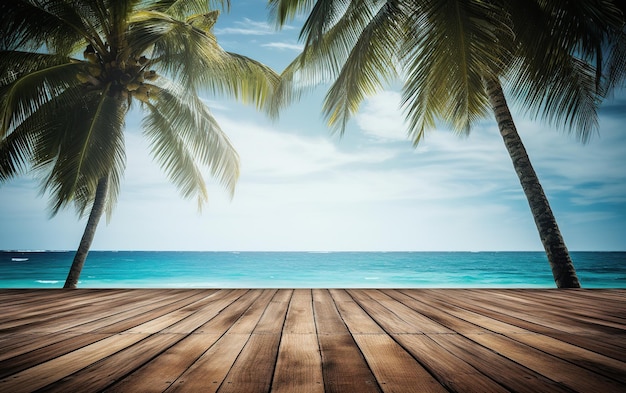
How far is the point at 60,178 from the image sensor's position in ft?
14.4

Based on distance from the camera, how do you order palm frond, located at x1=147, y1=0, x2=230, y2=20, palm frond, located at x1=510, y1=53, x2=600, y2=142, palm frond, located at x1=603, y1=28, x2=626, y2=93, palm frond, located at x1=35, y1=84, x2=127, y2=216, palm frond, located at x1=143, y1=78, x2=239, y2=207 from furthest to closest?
palm frond, located at x1=143, y1=78, x2=239, y2=207 → palm frond, located at x1=147, y1=0, x2=230, y2=20 → palm frond, located at x1=35, y1=84, x2=127, y2=216 → palm frond, located at x1=510, y1=53, x2=600, y2=142 → palm frond, located at x1=603, y1=28, x2=626, y2=93

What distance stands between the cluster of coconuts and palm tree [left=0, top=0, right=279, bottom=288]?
2 centimetres

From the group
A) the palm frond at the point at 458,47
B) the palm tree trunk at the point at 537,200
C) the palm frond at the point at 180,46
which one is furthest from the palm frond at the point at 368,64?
the palm frond at the point at 180,46

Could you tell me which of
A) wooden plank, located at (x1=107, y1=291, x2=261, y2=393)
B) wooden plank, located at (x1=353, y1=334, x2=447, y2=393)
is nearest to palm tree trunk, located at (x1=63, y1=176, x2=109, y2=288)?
wooden plank, located at (x1=107, y1=291, x2=261, y2=393)

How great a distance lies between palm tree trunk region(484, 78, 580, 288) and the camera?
13.9 feet

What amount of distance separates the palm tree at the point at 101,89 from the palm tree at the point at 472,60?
4.48 ft

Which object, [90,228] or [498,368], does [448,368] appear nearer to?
[498,368]

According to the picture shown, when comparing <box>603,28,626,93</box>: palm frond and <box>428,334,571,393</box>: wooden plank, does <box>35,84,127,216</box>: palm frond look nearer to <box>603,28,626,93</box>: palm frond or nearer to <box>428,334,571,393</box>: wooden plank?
<box>428,334,571,393</box>: wooden plank

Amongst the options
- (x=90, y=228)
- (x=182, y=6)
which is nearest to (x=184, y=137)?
(x=90, y=228)

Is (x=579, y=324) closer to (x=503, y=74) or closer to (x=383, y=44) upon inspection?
(x=503, y=74)

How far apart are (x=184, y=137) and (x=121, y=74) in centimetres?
142

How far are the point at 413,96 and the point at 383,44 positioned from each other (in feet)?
2.55

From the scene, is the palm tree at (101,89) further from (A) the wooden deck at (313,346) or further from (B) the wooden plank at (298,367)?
(B) the wooden plank at (298,367)

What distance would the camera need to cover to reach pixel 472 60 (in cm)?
324
